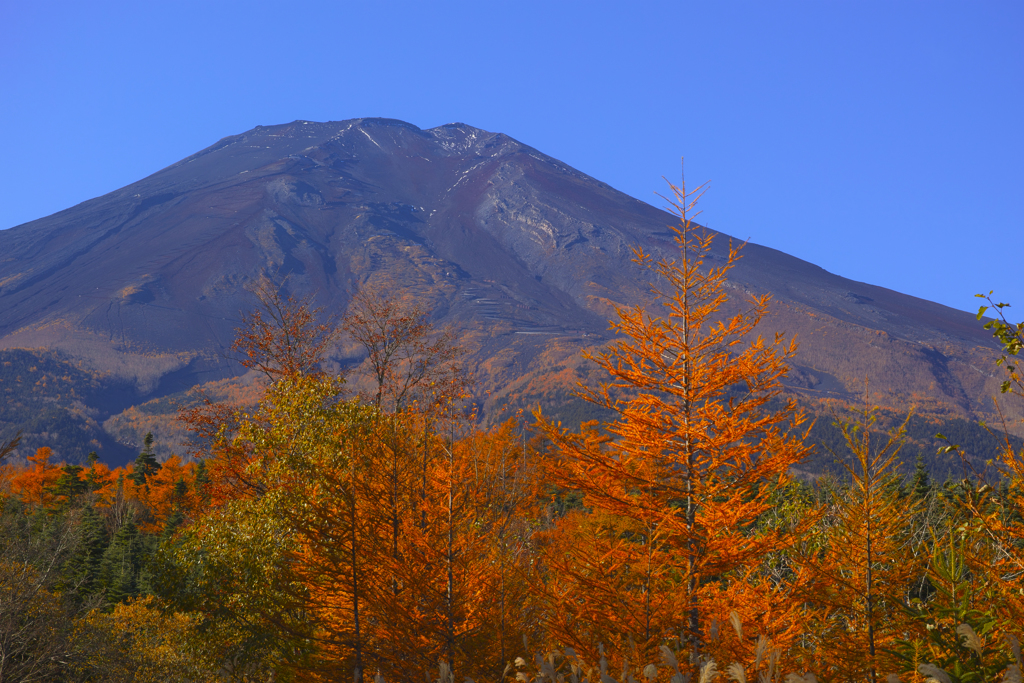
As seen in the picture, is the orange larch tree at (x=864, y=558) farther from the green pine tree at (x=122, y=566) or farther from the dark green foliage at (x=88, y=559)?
the green pine tree at (x=122, y=566)

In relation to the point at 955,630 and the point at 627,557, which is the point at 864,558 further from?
the point at 955,630

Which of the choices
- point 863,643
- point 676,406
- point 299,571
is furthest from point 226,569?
point 863,643

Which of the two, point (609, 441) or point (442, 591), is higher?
point (609, 441)

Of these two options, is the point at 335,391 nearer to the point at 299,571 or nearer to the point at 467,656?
the point at 299,571

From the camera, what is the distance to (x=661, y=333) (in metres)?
11.6

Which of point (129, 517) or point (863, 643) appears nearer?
point (863, 643)

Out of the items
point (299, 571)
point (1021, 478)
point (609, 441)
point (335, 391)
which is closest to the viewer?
point (1021, 478)

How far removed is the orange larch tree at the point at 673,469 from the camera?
980 centimetres

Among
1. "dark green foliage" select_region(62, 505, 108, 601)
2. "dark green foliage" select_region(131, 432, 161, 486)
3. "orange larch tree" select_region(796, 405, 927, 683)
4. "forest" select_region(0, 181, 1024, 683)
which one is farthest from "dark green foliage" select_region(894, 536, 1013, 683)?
"dark green foliage" select_region(131, 432, 161, 486)

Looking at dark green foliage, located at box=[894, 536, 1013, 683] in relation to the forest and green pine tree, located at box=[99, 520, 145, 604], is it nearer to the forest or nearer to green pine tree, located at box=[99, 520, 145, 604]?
the forest

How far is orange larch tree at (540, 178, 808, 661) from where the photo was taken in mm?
9805

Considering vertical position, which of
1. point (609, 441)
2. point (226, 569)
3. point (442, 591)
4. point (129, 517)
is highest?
point (609, 441)

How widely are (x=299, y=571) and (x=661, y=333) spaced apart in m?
7.40

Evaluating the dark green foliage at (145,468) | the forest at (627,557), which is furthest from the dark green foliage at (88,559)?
the dark green foliage at (145,468)
